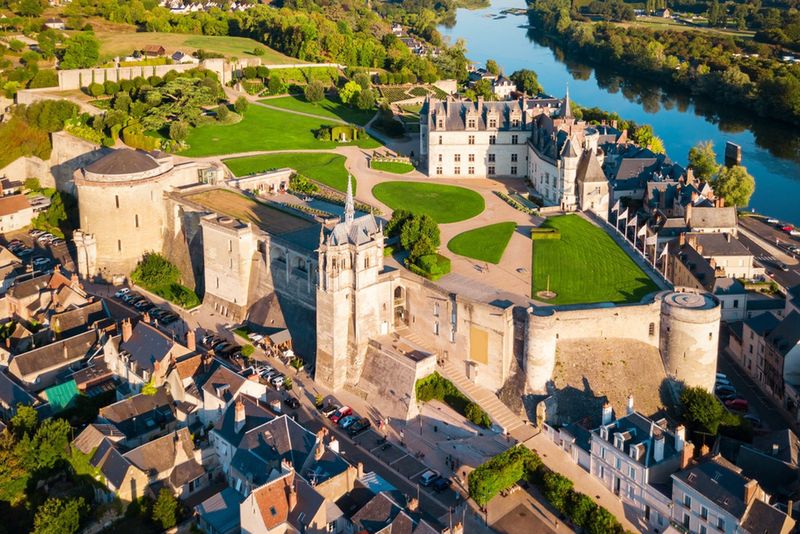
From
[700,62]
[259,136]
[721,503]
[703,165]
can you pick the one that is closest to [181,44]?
[259,136]

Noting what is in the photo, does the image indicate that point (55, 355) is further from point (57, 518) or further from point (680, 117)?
point (680, 117)

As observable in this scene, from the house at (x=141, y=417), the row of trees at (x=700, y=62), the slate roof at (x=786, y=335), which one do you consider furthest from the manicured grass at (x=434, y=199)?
the row of trees at (x=700, y=62)

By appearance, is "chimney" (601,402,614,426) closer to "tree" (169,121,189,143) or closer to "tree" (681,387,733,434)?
"tree" (681,387,733,434)

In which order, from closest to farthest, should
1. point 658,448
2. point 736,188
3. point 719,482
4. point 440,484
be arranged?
1. point 719,482
2. point 658,448
3. point 440,484
4. point 736,188

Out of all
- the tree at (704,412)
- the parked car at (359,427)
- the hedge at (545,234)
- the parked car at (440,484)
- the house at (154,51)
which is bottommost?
the parked car at (440,484)

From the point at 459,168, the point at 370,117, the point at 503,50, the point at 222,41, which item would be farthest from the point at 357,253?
the point at 503,50

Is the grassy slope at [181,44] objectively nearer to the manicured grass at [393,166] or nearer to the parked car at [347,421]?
the manicured grass at [393,166]
